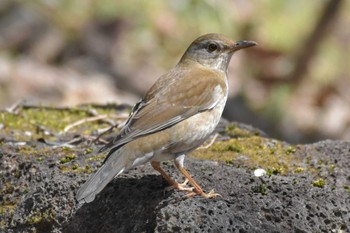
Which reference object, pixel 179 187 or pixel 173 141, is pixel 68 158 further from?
pixel 179 187

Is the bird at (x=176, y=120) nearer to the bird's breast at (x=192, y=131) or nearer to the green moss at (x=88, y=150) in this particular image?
the bird's breast at (x=192, y=131)

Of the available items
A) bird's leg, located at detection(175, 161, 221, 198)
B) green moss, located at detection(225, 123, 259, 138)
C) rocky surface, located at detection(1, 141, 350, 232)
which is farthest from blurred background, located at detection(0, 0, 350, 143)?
bird's leg, located at detection(175, 161, 221, 198)

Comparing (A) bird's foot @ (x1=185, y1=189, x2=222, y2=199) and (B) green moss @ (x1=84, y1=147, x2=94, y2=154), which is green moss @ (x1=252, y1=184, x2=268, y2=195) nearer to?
(A) bird's foot @ (x1=185, y1=189, x2=222, y2=199)

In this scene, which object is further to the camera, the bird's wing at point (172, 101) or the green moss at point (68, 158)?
the green moss at point (68, 158)

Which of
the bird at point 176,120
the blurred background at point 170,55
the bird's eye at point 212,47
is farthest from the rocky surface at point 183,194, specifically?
the blurred background at point 170,55

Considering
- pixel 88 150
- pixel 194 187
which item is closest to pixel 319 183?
pixel 194 187

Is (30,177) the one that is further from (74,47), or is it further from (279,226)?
(74,47)

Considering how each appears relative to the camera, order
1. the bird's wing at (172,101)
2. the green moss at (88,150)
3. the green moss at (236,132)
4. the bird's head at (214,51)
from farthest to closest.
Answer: the green moss at (236,132)
the bird's head at (214,51)
the green moss at (88,150)
the bird's wing at (172,101)
